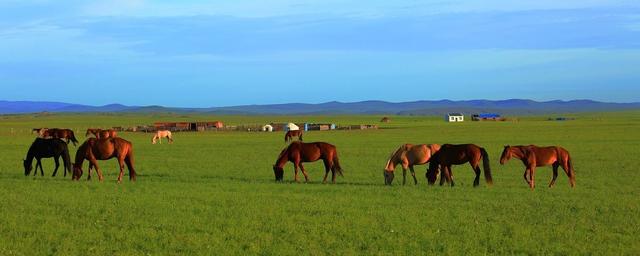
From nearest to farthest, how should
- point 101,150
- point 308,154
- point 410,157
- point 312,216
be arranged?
point 312,216 < point 101,150 < point 410,157 < point 308,154

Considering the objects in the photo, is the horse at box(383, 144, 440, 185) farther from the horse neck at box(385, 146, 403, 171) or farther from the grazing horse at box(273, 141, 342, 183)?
the grazing horse at box(273, 141, 342, 183)

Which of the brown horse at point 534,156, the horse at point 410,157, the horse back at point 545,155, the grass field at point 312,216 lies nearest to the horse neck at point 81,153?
the grass field at point 312,216

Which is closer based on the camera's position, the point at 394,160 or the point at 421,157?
the point at 421,157

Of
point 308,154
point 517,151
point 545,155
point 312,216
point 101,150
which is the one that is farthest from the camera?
point 308,154

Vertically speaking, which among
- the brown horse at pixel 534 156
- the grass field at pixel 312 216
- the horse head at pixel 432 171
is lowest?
the grass field at pixel 312 216

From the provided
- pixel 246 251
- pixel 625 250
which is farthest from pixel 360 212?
pixel 625 250

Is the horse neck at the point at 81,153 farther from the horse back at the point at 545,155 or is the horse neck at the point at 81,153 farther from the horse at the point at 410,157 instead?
the horse back at the point at 545,155

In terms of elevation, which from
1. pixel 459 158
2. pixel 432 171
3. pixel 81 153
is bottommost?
pixel 432 171

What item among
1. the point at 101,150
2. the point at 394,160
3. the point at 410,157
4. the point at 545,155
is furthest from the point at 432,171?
the point at 101,150

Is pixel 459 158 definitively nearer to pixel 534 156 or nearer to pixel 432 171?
pixel 432 171

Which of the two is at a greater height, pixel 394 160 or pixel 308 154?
pixel 308 154

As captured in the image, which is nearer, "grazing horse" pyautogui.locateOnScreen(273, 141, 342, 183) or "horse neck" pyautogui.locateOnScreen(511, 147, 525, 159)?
"horse neck" pyautogui.locateOnScreen(511, 147, 525, 159)

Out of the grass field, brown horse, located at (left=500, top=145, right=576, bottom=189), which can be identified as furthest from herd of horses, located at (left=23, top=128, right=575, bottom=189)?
the grass field

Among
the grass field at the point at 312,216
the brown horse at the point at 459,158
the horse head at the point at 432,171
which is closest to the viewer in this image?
the grass field at the point at 312,216
